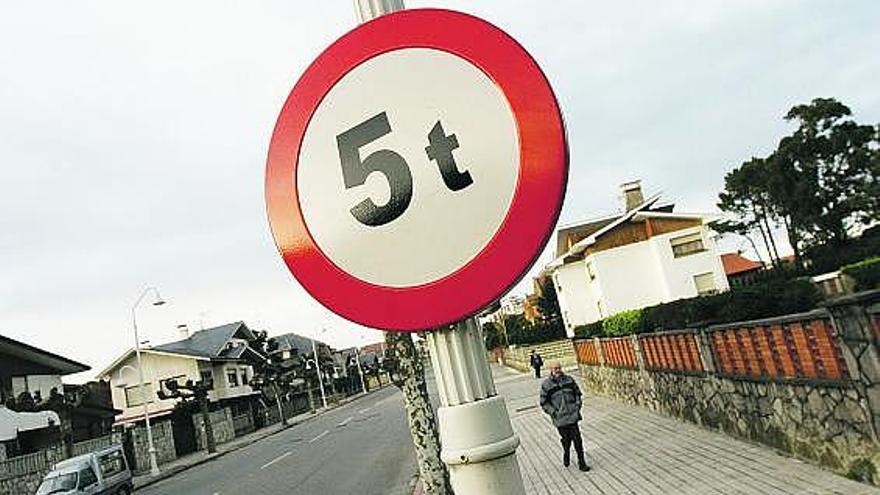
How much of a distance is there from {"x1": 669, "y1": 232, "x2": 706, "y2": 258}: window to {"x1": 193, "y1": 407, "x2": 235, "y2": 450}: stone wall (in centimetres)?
2963

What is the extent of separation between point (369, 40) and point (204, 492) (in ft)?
67.8

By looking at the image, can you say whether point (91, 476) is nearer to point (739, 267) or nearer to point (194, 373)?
point (194, 373)

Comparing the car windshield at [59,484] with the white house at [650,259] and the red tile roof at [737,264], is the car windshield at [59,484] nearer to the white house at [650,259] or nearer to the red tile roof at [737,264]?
the white house at [650,259]

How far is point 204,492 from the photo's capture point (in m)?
19.4

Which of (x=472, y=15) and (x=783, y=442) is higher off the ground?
(x=472, y=15)

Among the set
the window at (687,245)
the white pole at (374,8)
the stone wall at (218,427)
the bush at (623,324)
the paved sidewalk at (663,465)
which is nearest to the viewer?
the white pole at (374,8)

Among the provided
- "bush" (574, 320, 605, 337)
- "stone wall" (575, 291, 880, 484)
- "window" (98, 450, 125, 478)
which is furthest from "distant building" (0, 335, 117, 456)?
"stone wall" (575, 291, 880, 484)

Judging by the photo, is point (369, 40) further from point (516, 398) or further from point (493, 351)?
point (493, 351)

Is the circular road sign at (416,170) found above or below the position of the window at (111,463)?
above

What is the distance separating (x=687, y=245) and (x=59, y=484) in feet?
110

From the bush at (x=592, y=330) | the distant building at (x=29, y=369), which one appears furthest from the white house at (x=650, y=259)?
the distant building at (x=29, y=369)

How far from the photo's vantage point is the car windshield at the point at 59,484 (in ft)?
59.5

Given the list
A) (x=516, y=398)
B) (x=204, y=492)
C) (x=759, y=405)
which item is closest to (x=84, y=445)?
(x=204, y=492)

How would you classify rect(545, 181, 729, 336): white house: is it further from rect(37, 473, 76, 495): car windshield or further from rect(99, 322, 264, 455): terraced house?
rect(37, 473, 76, 495): car windshield
